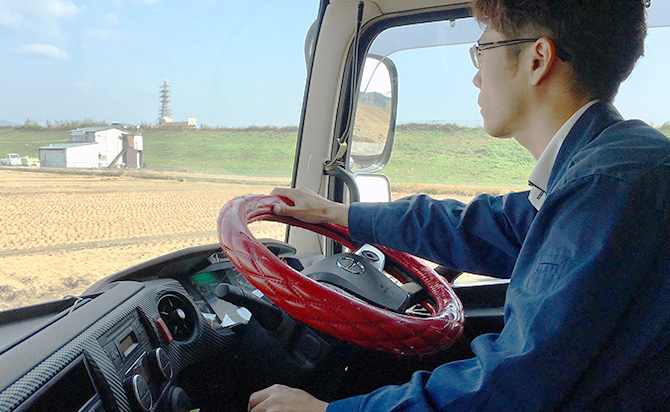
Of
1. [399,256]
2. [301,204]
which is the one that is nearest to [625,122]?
[399,256]

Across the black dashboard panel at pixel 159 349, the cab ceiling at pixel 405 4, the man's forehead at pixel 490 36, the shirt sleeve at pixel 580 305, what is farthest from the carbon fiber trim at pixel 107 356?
the cab ceiling at pixel 405 4

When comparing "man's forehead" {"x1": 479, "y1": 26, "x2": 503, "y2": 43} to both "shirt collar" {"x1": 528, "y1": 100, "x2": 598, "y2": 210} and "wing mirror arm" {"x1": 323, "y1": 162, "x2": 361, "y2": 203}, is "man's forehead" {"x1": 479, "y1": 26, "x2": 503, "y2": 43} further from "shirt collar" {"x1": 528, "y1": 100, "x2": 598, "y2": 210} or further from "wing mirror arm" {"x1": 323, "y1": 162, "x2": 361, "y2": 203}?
"wing mirror arm" {"x1": 323, "y1": 162, "x2": 361, "y2": 203}

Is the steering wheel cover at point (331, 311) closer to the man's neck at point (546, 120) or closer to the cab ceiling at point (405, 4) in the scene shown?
the man's neck at point (546, 120)

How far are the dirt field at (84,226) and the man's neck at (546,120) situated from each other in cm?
86

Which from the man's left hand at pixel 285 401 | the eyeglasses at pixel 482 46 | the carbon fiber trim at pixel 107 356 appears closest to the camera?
the carbon fiber trim at pixel 107 356

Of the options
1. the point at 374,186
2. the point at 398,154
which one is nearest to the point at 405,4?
the point at 398,154

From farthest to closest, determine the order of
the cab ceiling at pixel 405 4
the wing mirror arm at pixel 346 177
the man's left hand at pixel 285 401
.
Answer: the wing mirror arm at pixel 346 177 < the cab ceiling at pixel 405 4 < the man's left hand at pixel 285 401

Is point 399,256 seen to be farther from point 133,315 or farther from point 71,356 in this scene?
point 71,356

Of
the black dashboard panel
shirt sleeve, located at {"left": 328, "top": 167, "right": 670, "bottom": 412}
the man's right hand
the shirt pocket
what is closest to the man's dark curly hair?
shirt sleeve, located at {"left": 328, "top": 167, "right": 670, "bottom": 412}

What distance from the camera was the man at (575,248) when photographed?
2.30 ft

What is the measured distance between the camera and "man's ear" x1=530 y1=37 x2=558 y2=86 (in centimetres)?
98

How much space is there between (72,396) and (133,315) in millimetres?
278

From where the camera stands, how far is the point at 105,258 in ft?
4.99

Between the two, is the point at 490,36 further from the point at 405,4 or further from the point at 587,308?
the point at 405,4
